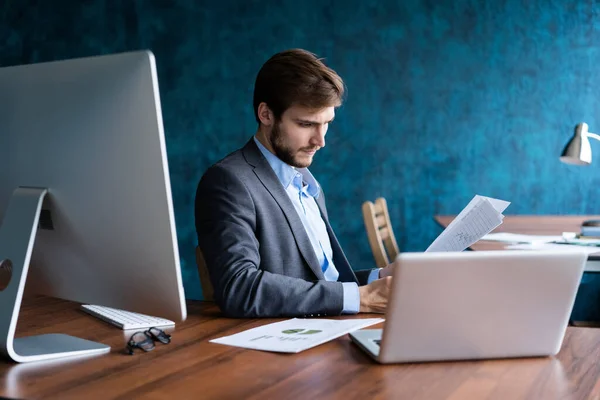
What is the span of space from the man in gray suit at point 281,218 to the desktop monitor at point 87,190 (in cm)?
41

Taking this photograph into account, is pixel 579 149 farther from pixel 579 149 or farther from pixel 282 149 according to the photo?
pixel 282 149

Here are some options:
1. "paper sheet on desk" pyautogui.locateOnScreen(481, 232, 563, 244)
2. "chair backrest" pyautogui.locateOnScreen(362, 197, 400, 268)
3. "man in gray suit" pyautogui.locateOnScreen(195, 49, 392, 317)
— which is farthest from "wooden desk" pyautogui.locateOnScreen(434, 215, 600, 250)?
"man in gray suit" pyautogui.locateOnScreen(195, 49, 392, 317)

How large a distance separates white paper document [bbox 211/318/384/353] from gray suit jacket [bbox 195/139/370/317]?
7 centimetres

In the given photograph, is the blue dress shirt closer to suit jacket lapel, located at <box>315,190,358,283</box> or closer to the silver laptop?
suit jacket lapel, located at <box>315,190,358,283</box>

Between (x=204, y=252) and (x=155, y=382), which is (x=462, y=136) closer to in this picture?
(x=204, y=252)

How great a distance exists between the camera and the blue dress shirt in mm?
2085

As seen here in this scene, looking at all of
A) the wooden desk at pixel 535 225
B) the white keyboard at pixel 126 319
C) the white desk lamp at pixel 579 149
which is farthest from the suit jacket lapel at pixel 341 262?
the white desk lamp at pixel 579 149

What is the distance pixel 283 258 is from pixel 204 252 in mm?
221

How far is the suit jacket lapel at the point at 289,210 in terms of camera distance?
1.93 m

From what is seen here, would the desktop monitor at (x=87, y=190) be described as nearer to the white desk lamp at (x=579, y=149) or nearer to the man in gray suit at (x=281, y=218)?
the man in gray suit at (x=281, y=218)

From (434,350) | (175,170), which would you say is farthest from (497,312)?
(175,170)

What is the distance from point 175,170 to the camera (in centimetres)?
514

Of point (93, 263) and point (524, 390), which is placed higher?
point (93, 263)

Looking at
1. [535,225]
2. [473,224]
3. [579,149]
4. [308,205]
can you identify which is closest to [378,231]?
[535,225]
